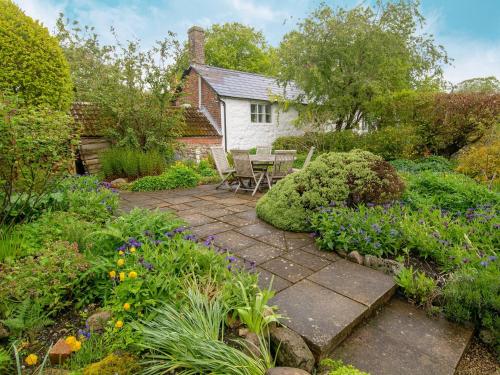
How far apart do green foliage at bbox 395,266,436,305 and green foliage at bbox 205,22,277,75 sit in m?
27.9

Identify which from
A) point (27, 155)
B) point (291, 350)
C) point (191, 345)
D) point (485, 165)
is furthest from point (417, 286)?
point (485, 165)

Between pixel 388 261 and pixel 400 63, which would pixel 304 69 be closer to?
pixel 400 63

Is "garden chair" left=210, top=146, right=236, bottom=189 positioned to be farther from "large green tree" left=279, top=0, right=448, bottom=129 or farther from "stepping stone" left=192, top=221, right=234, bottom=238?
"large green tree" left=279, top=0, right=448, bottom=129

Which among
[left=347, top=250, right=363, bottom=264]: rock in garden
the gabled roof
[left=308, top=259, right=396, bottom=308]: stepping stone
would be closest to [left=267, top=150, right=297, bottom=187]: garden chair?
[left=347, top=250, right=363, bottom=264]: rock in garden

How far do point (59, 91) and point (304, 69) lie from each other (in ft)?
26.5

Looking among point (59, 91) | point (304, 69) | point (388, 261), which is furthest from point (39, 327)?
point (304, 69)

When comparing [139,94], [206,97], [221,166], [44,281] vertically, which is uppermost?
[206,97]

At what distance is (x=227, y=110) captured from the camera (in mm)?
12562

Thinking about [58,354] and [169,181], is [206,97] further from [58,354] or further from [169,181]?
[58,354]

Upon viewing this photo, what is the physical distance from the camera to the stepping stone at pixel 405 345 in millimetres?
1748

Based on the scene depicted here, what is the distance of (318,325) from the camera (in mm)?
1947

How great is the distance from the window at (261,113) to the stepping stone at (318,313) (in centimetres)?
1211

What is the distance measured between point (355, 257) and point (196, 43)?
13.7 m

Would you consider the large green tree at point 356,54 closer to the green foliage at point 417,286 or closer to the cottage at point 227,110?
the cottage at point 227,110
